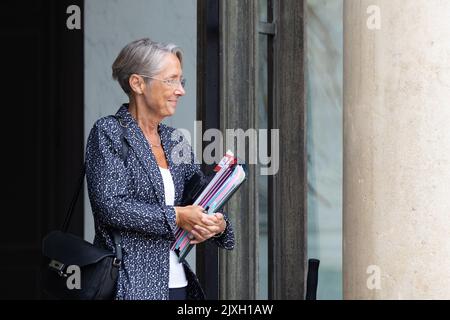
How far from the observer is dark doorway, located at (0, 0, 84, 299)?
6.51 m

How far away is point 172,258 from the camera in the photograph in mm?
4023

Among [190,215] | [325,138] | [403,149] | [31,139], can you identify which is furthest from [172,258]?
[31,139]

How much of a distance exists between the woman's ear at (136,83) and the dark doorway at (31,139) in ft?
8.18

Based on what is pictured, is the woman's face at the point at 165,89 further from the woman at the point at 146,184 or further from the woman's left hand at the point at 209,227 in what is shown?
the woman's left hand at the point at 209,227

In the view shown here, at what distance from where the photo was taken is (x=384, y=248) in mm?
4164

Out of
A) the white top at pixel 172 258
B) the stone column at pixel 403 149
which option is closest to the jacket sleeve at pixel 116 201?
the white top at pixel 172 258

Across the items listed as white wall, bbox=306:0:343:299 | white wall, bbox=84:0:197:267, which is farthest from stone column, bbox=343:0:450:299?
white wall, bbox=84:0:197:267

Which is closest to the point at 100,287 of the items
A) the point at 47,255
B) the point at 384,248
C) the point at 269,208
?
the point at 47,255
